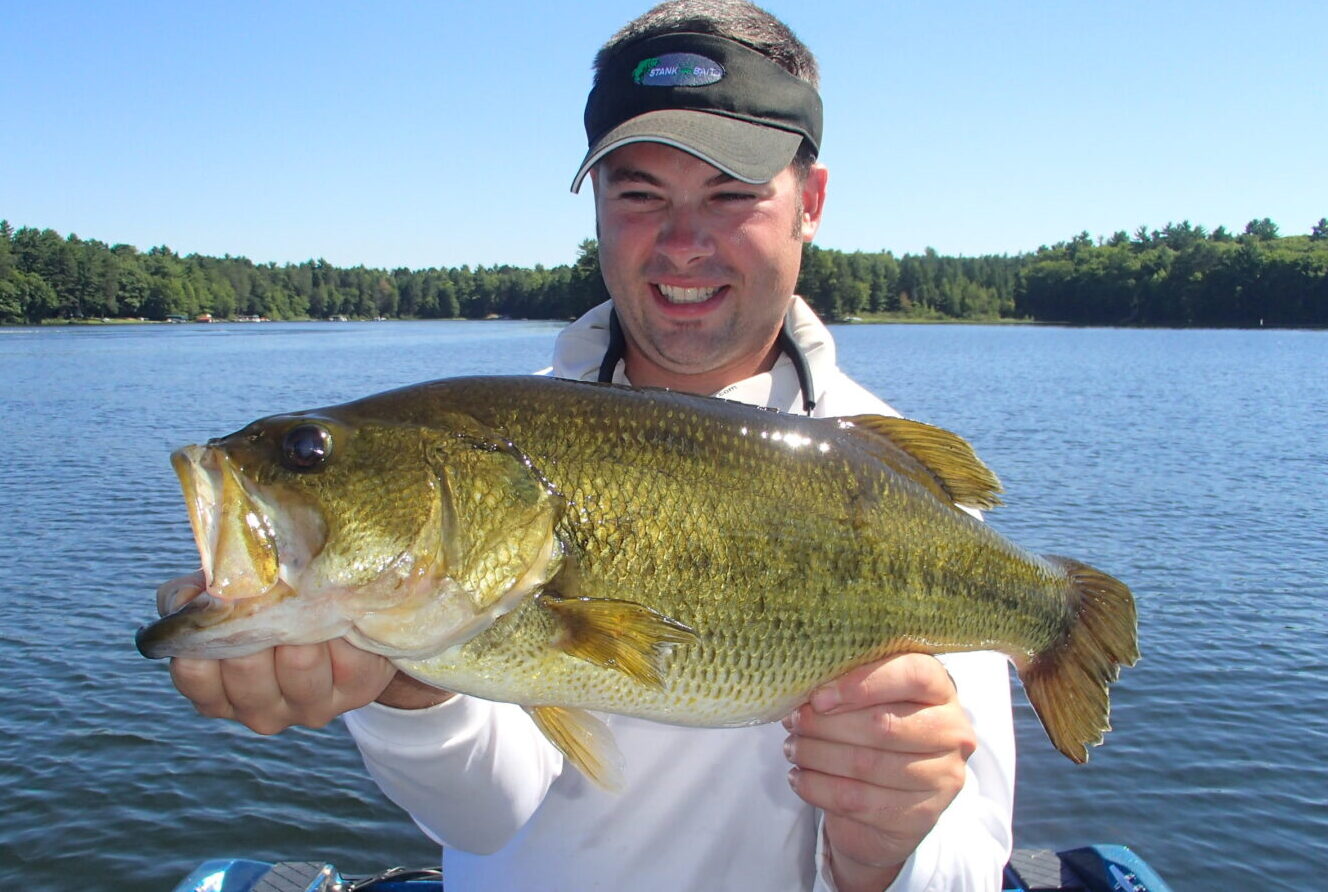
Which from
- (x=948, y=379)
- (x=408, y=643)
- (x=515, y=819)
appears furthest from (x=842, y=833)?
(x=948, y=379)

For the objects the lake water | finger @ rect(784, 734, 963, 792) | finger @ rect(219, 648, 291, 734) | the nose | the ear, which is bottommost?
the lake water

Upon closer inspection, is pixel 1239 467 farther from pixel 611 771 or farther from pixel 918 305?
pixel 918 305

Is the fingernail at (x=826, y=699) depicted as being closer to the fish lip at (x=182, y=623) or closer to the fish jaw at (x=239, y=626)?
the fish jaw at (x=239, y=626)

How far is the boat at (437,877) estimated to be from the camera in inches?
191

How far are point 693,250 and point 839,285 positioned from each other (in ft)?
433

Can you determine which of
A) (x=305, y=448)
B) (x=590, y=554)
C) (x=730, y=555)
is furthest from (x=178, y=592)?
(x=730, y=555)

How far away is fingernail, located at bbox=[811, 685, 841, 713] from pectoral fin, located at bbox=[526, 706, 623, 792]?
1.73ft

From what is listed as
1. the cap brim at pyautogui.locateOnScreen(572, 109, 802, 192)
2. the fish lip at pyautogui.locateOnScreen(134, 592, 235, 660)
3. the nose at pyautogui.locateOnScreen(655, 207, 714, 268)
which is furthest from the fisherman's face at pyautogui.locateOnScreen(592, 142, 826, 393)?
the fish lip at pyautogui.locateOnScreen(134, 592, 235, 660)

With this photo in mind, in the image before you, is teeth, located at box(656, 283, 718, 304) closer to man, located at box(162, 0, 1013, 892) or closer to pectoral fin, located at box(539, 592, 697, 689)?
man, located at box(162, 0, 1013, 892)

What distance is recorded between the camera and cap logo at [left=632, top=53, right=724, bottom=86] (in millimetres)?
3029

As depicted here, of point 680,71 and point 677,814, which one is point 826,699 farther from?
point 680,71

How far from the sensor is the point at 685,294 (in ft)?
10.4

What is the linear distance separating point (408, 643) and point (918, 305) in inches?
6266

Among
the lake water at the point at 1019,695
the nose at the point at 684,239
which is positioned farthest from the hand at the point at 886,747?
the lake water at the point at 1019,695
